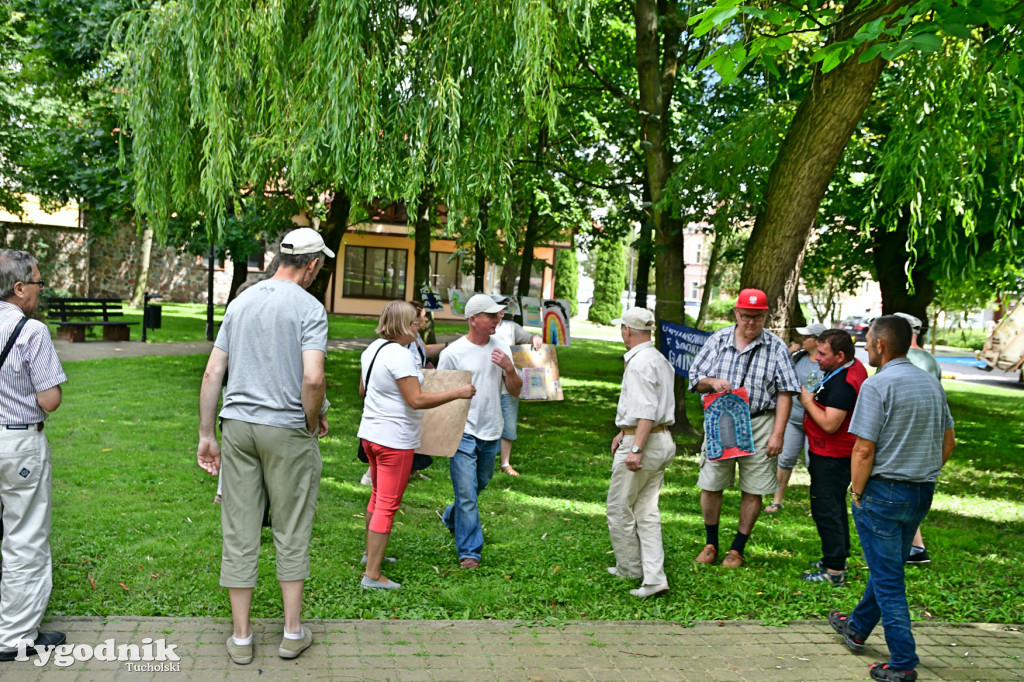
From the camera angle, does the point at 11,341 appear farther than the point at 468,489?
No

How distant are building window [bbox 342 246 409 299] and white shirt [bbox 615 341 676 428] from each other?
34.2 m

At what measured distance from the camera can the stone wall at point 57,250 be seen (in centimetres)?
3095

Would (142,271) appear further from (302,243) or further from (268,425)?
(268,425)

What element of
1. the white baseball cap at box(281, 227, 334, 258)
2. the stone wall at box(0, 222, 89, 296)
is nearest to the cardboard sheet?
the white baseball cap at box(281, 227, 334, 258)

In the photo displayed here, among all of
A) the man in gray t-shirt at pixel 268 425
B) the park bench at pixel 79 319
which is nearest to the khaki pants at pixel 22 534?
the man in gray t-shirt at pixel 268 425

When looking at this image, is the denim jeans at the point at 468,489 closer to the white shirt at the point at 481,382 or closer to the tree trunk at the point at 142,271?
the white shirt at the point at 481,382

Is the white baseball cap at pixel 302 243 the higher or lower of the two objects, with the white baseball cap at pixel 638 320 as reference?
higher

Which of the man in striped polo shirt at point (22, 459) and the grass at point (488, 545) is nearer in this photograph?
the man in striped polo shirt at point (22, 459)

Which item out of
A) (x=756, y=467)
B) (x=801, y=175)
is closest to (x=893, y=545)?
(x=756, y=467)

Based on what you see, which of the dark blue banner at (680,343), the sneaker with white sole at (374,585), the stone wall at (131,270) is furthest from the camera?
the stone wall at (131,270)

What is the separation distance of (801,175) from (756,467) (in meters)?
4.20

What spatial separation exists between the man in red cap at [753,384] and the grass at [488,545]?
2.05ft

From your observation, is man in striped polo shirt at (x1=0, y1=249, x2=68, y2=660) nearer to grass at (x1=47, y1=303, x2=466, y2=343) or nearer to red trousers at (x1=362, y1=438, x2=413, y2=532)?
red trousers at (x1=362, y1=438, x2=413, y2=532)

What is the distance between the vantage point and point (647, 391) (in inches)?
222
